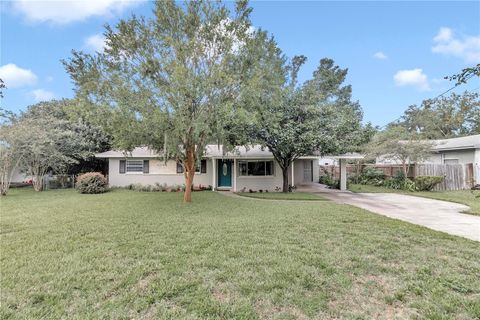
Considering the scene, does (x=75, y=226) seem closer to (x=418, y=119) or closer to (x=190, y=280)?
(x=190, y=280)

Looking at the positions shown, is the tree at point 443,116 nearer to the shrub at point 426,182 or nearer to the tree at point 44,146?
the shrub at point 426,182

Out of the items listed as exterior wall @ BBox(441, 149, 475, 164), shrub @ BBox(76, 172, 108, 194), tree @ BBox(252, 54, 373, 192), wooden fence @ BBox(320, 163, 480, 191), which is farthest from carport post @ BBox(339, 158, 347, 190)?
shrub @ BBox(76, 172, 108, 194)

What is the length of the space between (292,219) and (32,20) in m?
10.5

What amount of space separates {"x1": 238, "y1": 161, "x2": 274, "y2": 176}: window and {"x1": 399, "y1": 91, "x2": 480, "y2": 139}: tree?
2166 cm

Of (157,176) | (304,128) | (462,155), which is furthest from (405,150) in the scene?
(157,176)

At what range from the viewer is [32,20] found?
926cm

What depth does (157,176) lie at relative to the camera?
739 inches

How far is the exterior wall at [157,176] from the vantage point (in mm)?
18734

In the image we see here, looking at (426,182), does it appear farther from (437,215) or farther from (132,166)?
(132,166)

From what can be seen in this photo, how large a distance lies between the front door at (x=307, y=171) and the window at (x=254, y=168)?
19.5ft

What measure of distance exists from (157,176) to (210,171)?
354 centimetres

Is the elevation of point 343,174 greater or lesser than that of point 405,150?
lesser

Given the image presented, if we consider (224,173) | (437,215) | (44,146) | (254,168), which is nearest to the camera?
(437,215)

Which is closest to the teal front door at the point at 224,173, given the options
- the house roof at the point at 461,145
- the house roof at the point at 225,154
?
the house roof at the point at 225,154
